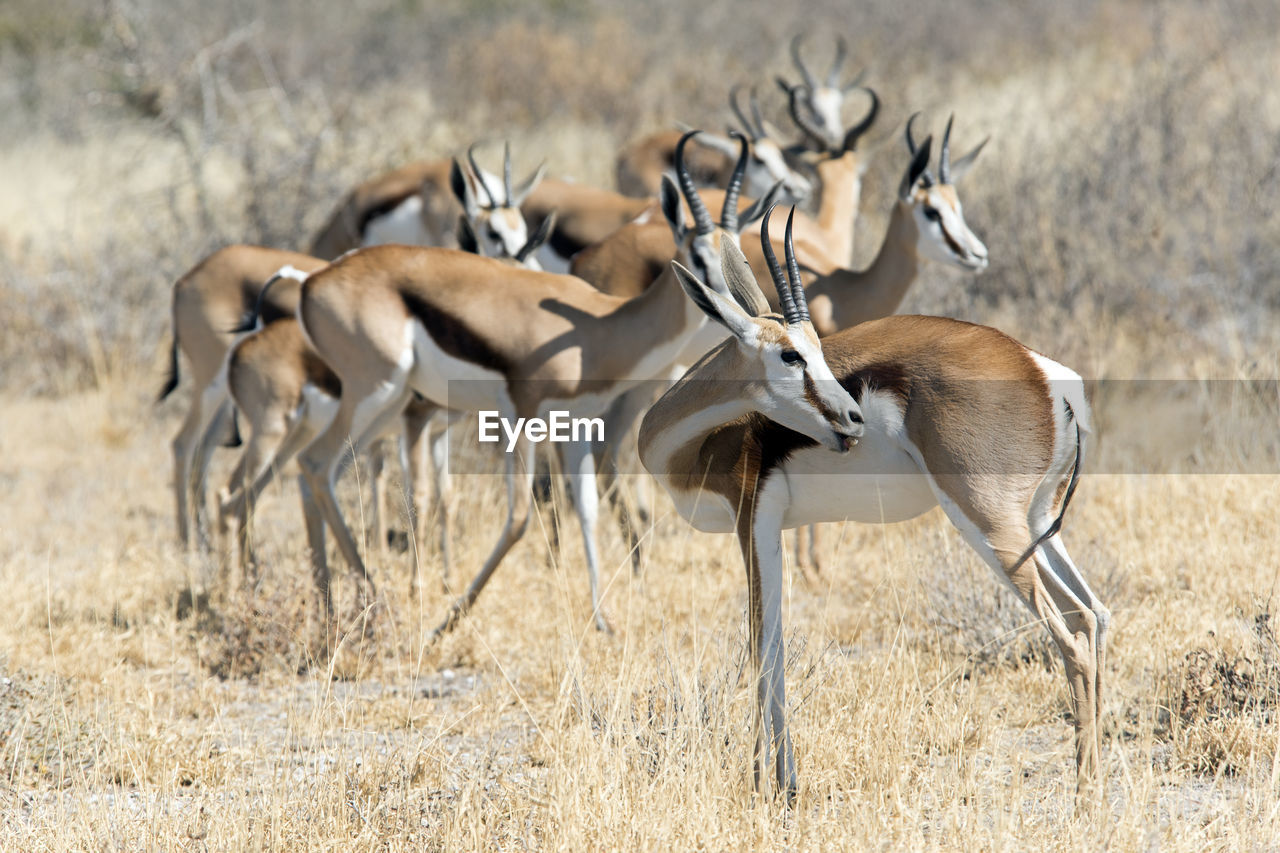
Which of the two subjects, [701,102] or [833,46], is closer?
[701,102]

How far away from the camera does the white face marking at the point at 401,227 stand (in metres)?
10.3

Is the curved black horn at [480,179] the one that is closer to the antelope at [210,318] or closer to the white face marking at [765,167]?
the antelope at [210,318]

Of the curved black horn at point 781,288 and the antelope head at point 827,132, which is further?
the antelope head at point 827,132

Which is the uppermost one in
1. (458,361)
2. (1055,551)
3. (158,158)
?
(158,158)

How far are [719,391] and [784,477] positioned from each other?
0.30 meters

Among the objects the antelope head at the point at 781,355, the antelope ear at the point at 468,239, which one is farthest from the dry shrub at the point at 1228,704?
the antelope ear at the point at 468,239

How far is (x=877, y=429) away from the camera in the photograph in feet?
11.6

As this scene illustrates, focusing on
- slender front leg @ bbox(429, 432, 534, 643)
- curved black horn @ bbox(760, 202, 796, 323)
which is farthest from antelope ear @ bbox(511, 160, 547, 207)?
curved black horn @ bbox(760, 202, 796, 323)

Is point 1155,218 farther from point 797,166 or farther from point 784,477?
point 784,477

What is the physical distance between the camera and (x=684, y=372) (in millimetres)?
6105

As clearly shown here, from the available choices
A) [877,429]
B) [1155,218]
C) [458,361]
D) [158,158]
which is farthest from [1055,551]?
[158,158]

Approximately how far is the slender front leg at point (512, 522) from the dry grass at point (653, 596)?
5.0 inches

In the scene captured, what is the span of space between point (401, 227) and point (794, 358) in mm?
7328

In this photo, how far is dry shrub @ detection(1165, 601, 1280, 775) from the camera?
3732 millimetres
